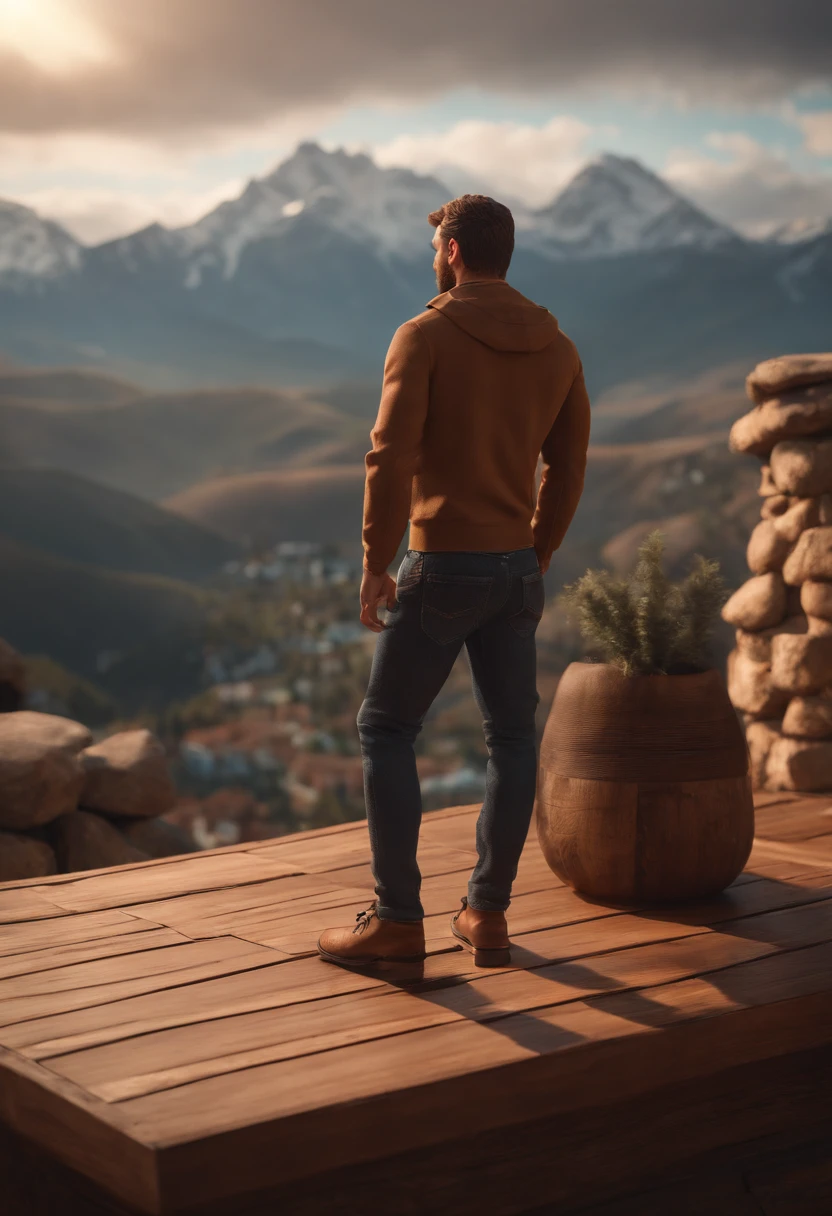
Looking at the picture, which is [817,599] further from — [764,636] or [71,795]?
[71,795]

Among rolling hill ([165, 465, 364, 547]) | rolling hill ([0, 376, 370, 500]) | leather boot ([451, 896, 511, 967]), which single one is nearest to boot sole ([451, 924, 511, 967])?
leather boot ([451, 896, 511, 967])

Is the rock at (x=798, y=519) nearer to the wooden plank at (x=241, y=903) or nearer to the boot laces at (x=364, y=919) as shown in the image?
the wooden plank at (x=241, y=903)

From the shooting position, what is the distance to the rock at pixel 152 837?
460 centimetres

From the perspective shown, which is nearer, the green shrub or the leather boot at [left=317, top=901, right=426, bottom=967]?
the leather boot at [left=317, top=901, right=426, bottom=967]

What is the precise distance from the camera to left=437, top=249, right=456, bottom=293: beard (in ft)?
8.77

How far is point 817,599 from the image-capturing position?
14.3 feet

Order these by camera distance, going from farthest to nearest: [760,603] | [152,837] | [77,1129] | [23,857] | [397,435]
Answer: [152,837] < [760,603] < [23,857] < [397,435] < [77,1129]

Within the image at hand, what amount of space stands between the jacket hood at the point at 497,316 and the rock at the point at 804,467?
2075 mm

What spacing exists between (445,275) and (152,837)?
2658 mm

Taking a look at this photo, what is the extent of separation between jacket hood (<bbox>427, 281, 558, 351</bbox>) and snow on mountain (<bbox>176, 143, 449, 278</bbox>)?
26.3 feet

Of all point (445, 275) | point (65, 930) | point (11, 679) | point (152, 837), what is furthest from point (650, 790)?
point (11, 679)

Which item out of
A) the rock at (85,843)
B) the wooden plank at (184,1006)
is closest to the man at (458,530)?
the wooden plank at (184,1006)

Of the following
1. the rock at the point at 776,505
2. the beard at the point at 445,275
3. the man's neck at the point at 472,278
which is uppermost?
the beard at the point at 445,275

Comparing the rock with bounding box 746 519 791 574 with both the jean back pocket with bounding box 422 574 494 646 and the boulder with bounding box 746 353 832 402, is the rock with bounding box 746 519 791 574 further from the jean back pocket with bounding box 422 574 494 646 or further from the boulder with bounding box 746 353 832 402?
the jean back pocket with bounding box 422 574 494 646
